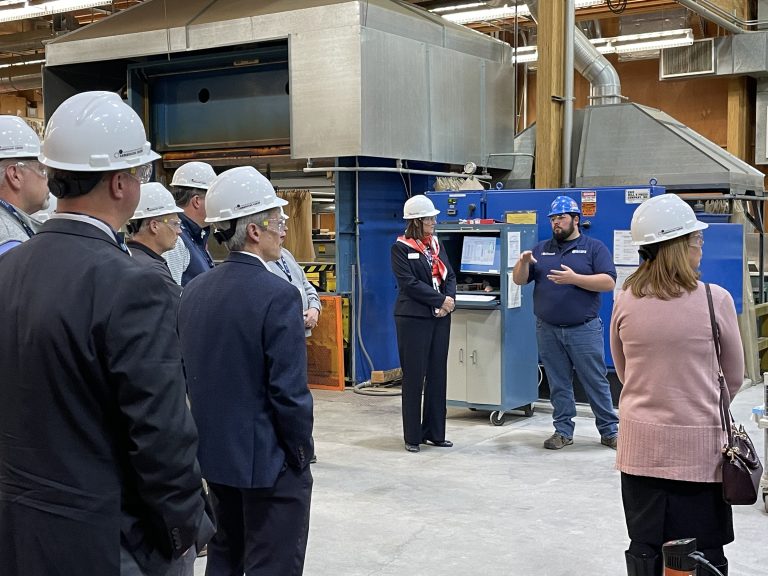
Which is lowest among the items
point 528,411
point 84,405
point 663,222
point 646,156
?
point 528,411

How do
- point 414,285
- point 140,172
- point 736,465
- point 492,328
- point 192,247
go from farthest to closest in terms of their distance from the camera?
point 492,328, point 414,285, point 192,247, point 736,465, point 140,172

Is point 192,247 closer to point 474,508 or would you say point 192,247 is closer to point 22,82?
point 474,508

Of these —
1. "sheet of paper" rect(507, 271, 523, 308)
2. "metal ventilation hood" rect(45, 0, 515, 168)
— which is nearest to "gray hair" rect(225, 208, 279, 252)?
"sheet of paper" rect(507, 271, 523, 308)

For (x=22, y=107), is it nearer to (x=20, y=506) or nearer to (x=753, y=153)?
(x=753, y=153)

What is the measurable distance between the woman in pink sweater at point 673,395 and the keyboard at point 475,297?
13.7 feet

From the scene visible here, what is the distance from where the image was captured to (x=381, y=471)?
5.95m

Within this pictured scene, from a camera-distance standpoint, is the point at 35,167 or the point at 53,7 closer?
the point at 35,167

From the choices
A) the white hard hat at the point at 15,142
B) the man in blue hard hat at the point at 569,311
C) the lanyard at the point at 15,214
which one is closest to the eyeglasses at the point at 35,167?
the white hard hat at the point at 15,142

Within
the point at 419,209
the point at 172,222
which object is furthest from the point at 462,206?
the point at 172,222

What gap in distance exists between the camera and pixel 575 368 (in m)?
6.46

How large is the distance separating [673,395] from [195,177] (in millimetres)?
2546

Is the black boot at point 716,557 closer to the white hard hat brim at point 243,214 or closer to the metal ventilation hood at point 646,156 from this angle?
the white hard hat brim at point 243,214

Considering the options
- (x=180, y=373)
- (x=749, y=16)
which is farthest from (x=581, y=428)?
(x=749, y=16)

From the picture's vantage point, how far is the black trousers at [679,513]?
2836mm
